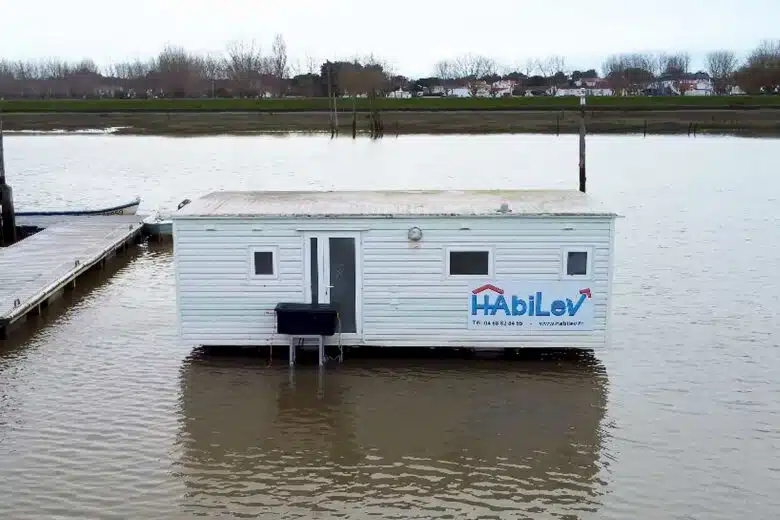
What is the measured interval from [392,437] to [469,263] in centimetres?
350

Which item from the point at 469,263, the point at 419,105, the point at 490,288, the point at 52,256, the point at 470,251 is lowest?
the point at 52,256

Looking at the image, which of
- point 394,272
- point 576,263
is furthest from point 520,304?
point 394,272

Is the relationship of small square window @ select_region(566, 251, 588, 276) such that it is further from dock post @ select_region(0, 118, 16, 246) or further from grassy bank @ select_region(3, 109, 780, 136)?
grassy bank @ select_region(3, 109, 780, 136)

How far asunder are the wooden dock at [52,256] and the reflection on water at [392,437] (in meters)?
4.38

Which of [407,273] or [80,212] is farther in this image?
[80,212]

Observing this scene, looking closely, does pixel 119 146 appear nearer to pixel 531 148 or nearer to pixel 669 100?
pixel 531 148

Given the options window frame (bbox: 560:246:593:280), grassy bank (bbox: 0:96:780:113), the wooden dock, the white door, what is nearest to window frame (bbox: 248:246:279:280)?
the white door

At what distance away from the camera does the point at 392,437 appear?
43.8 feet

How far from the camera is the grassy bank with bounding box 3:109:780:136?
8075 cm

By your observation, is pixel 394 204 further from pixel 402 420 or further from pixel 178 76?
pixel 178 76

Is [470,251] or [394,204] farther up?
[394,204]

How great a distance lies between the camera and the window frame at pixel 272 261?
51.1 ft

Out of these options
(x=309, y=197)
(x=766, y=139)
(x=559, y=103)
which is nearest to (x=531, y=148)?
(x=766, y=139)

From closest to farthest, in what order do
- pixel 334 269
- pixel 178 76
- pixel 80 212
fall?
pixel 334 269
pixel 80 212
pixel 178 76
